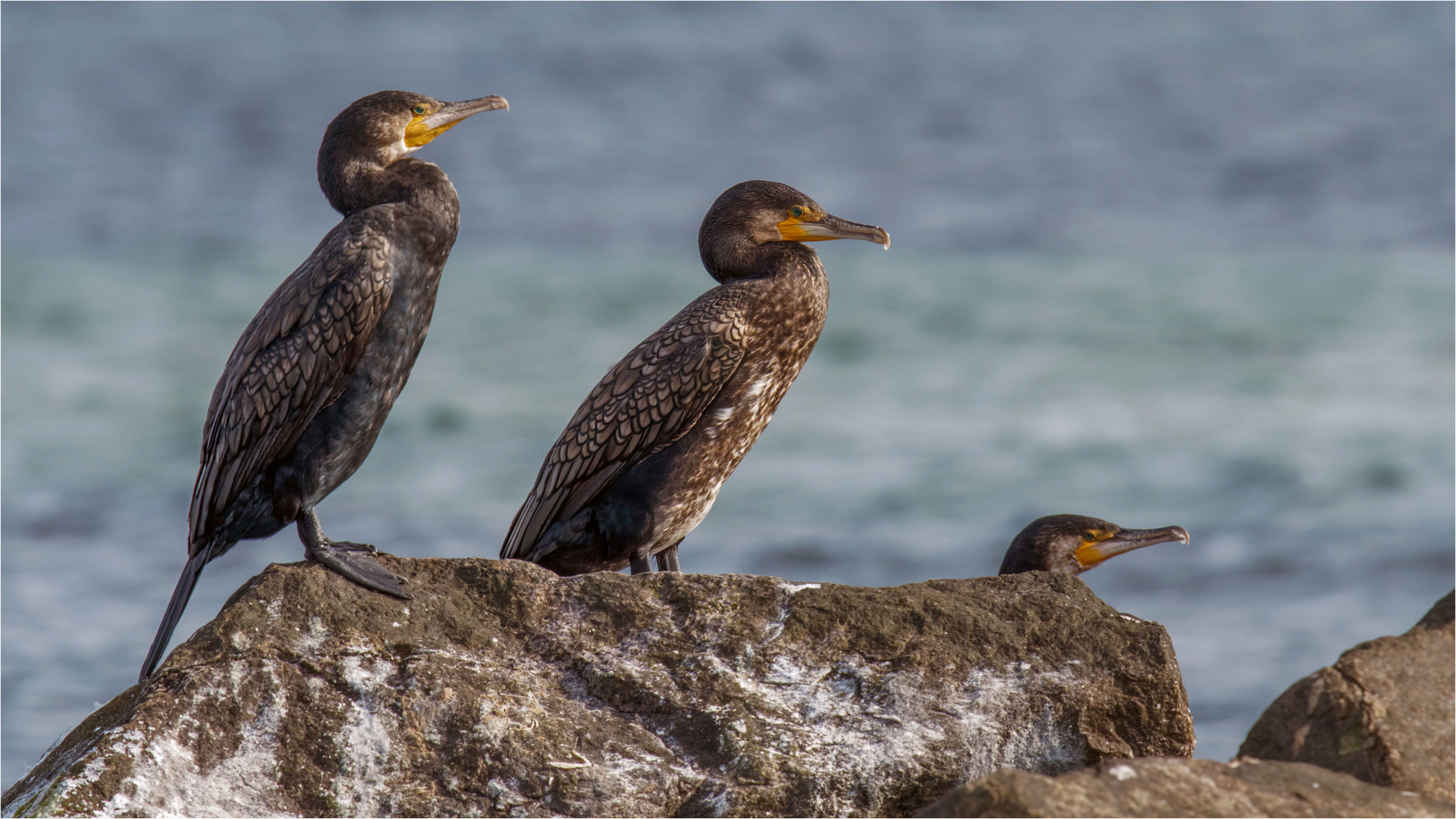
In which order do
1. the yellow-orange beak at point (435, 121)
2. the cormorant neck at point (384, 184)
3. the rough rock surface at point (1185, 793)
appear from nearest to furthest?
the rough rock surface at point (1185, 793)
the cormorant neck at point (384, 184)
the yellow-orange beak at point (435, 121)

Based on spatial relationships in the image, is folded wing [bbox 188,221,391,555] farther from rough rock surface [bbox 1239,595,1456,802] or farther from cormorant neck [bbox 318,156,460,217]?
rough rock surface [bbox 1239,595,1456,802]

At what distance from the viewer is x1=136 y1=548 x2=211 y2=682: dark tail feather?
4996 mm

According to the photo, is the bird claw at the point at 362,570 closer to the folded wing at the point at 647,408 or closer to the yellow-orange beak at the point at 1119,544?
the folded wing at the point at 647,408

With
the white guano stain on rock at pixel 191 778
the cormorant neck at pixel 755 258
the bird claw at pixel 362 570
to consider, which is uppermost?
the cormorant neck at pixel 755 258

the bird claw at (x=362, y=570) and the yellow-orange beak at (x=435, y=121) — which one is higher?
the yellow-orange beak at (x=435, y=121)

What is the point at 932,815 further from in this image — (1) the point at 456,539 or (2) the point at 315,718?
(1) the point at 456,539

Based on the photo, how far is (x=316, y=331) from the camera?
5.13 metres

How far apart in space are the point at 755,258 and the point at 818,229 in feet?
0.99

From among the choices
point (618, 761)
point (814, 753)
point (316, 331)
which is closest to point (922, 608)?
point (814, 753)

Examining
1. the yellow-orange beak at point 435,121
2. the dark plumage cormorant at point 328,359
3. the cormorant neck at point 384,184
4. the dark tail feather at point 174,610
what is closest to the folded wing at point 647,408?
the dark plumage cormorant at point 328,359

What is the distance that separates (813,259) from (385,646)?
8.66 feet

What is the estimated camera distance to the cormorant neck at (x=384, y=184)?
5.45 m

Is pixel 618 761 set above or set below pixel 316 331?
below

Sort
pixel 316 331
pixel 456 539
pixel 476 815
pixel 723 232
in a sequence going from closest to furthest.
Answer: pixel 476 815 < pixel 316 331 < pixel 723 232 < pixel 456 539
